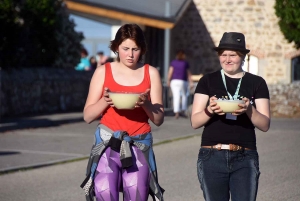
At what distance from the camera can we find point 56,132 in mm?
15375

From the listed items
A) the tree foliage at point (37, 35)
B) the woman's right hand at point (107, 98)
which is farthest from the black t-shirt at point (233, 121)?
the tree foliage at point (37, 35)

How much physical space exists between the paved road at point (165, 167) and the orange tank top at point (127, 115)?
312 centimetres

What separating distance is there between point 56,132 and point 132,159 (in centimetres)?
1035

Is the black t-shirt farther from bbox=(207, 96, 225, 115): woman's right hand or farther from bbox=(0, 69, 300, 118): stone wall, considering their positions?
bbox=(0, 69, 300, 118): stone wall

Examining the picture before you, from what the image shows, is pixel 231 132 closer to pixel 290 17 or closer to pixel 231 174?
pixel 231 174

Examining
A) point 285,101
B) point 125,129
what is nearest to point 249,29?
point 285,101

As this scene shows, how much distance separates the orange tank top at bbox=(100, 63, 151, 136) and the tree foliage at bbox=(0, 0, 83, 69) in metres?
13.0

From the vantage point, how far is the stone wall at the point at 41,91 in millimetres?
17781

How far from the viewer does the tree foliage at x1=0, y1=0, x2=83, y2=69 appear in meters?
18.2

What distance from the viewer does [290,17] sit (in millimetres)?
23328

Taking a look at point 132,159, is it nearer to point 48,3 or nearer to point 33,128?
point 33,128

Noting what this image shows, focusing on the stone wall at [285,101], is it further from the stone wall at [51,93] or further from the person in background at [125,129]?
the person in background at [125,129]

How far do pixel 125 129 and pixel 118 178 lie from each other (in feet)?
1.13

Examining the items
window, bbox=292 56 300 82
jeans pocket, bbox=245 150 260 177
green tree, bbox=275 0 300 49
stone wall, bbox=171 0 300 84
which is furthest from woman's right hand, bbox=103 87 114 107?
window, bbox=292 56 300 82
